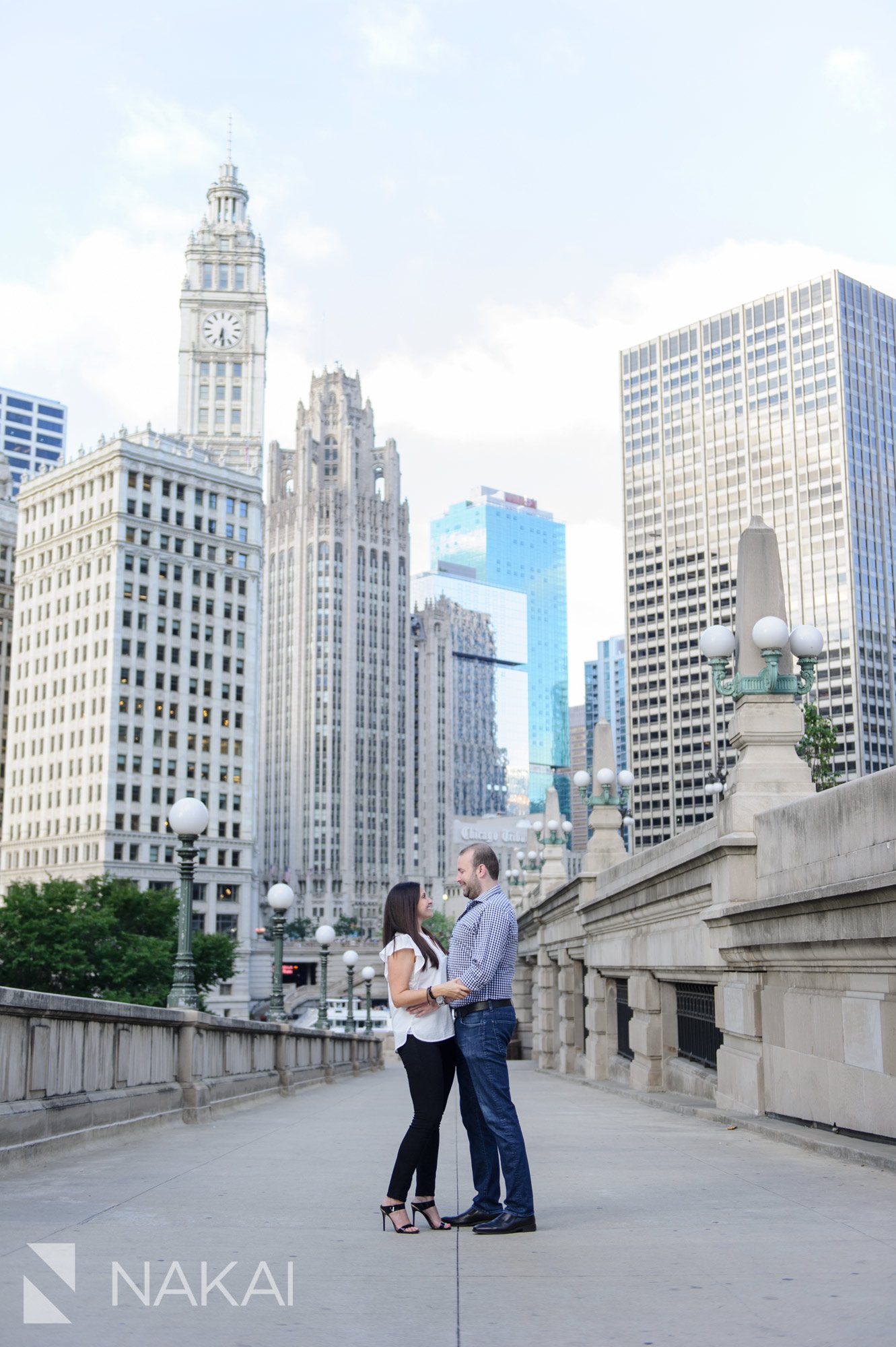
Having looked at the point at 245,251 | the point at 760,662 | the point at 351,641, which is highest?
the point at 245,251

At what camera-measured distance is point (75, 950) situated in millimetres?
66375

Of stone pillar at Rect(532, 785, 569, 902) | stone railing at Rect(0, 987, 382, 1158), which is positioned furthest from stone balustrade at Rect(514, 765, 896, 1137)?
stone pillar at Rect(532, 785, 569, 902)

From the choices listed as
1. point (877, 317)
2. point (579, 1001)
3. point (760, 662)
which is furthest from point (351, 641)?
point (760, 662)

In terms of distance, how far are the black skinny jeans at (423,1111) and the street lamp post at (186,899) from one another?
384 inches

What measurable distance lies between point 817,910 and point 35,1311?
7.33 m

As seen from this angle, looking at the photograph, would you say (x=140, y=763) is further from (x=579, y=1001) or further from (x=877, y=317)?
(x=877, y=317)

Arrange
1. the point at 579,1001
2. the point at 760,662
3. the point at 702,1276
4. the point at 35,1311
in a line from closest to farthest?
the point at 35,1311
the point at 702,1276
the point at 760,662
the point at 579,1001

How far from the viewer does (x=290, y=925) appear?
16812cm

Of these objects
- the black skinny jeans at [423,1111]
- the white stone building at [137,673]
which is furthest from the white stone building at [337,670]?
the black skinny jeans at [423,1111]

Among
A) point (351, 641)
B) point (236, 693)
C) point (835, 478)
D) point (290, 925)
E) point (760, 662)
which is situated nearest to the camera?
point (760, 662)

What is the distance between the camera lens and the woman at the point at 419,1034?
24.5 ft

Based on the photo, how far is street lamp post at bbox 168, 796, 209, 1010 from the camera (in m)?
17.2

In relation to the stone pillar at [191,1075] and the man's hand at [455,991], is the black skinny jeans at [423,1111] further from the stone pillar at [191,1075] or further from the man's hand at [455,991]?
the stone pillar at [191,1075]

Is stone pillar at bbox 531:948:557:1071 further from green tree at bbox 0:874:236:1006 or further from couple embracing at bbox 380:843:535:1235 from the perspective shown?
couple embracing at bbox 380:843:535:1235
